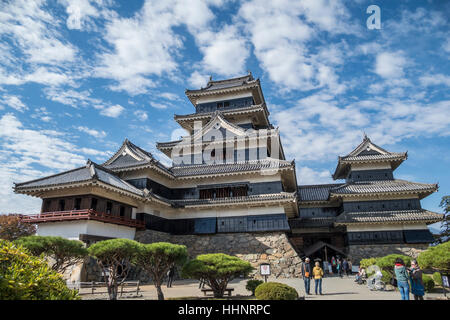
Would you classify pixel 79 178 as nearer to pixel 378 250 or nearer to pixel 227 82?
pixel 227 82

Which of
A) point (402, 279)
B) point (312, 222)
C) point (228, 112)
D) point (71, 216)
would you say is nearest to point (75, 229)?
point (71, 216)

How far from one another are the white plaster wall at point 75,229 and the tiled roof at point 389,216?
68.1 ft

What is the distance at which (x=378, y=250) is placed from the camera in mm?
27188

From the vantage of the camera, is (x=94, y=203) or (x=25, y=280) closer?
(x=25, y=280)

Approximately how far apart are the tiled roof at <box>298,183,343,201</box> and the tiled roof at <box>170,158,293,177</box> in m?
9.46

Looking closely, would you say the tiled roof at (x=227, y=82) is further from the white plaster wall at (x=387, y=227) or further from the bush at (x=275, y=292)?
the bush at (x=275, y=292)

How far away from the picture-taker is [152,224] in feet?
79.7

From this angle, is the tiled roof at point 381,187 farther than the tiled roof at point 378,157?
No

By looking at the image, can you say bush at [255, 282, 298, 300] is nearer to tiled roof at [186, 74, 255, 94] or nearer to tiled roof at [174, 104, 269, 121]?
tiled roof at [174, 104, 269, 121]

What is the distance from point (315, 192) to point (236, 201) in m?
14.5

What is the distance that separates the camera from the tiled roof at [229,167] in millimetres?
25672

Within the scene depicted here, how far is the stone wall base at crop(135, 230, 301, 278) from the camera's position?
2294cm

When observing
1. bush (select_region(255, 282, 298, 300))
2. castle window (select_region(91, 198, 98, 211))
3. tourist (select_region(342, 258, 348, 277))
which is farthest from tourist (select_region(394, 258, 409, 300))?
castle window (select_region(91, 198, 98, 211))

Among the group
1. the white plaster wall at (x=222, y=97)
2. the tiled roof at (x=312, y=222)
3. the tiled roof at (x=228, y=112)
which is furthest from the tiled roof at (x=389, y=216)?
the white plaster wall at (x=222, y=97)
